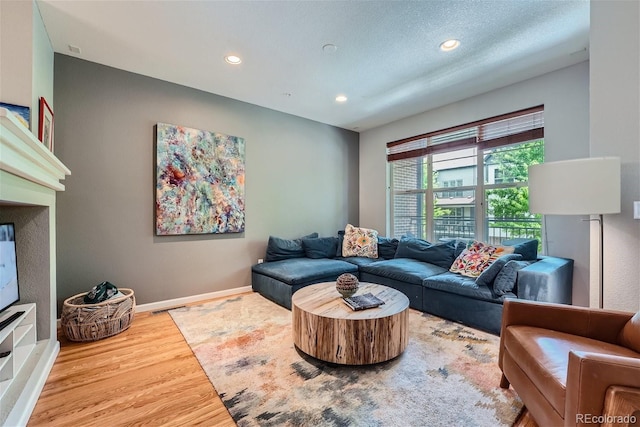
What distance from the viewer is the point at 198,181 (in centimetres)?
352

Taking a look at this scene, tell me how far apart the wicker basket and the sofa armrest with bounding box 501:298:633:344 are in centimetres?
317

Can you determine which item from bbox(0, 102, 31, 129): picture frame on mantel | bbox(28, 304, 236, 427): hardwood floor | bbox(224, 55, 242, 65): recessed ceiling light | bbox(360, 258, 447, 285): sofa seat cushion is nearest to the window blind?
bbox(360, 258, 447, 285): sofa seat cushion

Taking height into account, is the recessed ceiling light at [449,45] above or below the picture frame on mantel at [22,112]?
above

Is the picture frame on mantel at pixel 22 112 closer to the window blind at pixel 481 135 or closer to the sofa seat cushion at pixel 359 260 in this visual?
the sofa seat cushion at pixel 359 260

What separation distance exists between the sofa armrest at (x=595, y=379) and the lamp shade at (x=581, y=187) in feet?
3.06

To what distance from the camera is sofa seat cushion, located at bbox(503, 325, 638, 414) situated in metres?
1.20

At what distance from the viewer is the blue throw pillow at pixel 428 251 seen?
356 centimetres

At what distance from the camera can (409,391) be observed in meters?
1.73

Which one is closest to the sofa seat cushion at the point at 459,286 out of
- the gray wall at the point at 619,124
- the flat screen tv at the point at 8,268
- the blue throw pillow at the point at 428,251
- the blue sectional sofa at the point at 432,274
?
the blue sectional sofa at the point at 432,274

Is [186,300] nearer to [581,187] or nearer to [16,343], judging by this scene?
[16,343]

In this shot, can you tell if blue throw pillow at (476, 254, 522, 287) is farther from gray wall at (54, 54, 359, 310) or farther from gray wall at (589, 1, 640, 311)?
gray wall at (54, 54, 359, 310)

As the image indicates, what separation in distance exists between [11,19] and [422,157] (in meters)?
4.66

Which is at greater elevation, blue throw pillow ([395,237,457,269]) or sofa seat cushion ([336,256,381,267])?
blue throw pillow ([395,237,457,269])

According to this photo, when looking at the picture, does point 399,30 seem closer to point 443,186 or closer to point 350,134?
point 443,186
